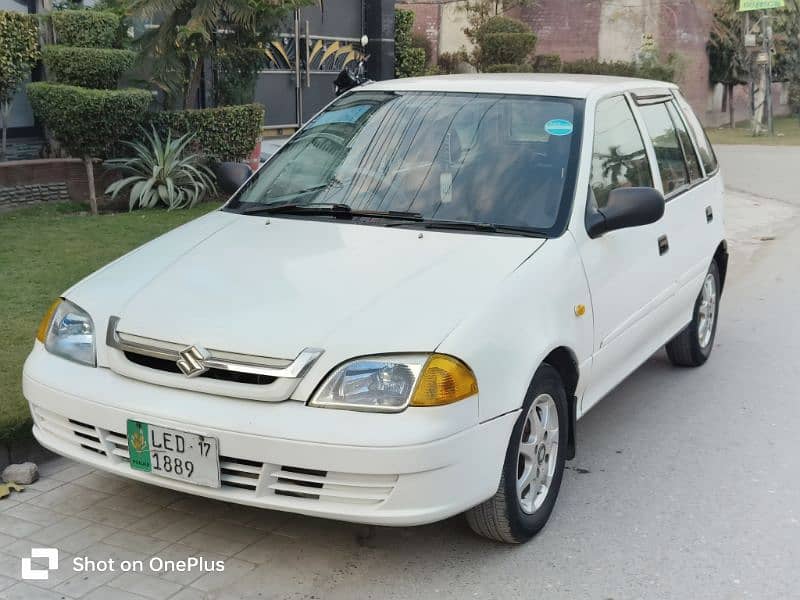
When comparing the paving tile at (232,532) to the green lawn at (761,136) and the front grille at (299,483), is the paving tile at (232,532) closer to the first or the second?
the front grille at (299,483)

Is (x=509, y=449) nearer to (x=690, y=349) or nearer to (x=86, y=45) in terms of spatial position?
(x=690, y=349)

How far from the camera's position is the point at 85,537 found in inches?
161

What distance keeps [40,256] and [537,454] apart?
5676 mm

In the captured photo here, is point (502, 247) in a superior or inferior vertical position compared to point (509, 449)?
superior

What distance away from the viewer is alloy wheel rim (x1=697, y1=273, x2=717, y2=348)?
21.4 ft

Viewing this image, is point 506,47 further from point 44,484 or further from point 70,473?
point 44,484

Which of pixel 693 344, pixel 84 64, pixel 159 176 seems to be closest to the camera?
pixel 693 344

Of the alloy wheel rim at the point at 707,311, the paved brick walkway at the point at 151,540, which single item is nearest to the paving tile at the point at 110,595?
the paved brick walkway at the point at 151,540

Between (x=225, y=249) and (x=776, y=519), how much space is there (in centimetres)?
262

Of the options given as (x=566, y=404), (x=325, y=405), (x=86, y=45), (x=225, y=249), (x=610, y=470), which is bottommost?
(x=610, y=470)

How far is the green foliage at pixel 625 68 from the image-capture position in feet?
92.6

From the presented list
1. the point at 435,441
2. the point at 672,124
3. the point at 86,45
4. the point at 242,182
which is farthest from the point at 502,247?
the point at 86,45

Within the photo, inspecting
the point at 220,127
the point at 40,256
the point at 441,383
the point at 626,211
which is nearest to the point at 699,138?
the point at 626,211

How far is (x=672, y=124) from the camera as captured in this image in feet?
19.9
